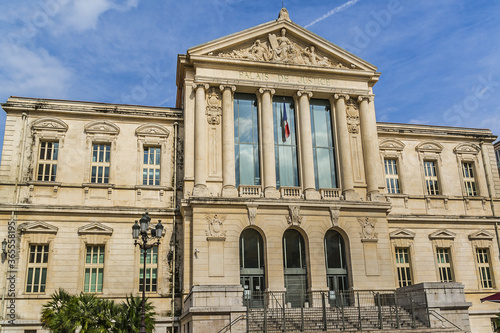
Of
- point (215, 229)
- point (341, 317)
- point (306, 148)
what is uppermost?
point (306, 148)

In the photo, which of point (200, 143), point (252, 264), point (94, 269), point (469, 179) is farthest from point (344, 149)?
point (94, 269)

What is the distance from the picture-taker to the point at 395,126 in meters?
33.7

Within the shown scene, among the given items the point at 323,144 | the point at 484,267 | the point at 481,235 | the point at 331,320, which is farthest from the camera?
the point at 481,235

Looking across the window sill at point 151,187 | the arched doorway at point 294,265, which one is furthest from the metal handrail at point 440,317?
the window sill at point 151,187

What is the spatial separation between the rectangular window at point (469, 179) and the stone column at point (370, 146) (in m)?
7.54

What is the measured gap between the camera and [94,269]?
2702 cm

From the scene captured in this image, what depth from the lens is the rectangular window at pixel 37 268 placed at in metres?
26.0

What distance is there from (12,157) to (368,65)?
70.9 ft

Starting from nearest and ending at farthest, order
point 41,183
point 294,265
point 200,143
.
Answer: point 294,265 → point 41,183 → point 200,143

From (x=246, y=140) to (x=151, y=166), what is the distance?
573cm

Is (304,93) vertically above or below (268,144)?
above

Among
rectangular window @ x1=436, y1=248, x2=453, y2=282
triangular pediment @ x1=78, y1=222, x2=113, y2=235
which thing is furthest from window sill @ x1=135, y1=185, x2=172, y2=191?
rectangular window @ x1=436, y1=248, x2=453, y2=282

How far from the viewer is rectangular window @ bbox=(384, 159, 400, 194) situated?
32666mm

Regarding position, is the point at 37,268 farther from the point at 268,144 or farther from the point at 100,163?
the point at 268,144
